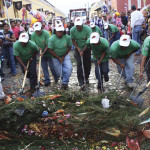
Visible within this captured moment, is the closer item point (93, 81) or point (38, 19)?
point (93, 81)

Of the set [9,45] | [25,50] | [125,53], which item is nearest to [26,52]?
[25,50]

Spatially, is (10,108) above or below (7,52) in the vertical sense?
below

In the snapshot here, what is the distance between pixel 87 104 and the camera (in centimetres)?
414

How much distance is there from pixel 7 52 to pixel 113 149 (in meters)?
6.67

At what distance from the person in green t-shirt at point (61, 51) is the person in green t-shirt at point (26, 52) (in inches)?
21.9

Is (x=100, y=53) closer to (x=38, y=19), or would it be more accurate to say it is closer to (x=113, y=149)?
(x=113, y=149)

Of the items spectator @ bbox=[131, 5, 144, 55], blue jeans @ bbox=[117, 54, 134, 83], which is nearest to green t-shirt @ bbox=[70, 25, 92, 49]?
blue jeans @ bbox=[117, 54, 134, 83]

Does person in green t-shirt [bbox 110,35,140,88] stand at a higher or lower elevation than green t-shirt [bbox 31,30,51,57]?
lower

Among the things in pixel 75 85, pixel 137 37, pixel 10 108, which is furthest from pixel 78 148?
pixel 137 37

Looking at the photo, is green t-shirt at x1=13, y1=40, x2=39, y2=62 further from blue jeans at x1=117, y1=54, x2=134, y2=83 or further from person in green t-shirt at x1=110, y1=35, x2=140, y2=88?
blue jeans at x1=117, y1=54, x2=134, y2=83

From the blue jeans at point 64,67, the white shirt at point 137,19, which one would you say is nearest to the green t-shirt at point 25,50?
the blue jeans at point 64,67

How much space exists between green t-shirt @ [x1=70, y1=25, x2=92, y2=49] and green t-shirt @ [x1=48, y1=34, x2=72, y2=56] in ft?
1.01

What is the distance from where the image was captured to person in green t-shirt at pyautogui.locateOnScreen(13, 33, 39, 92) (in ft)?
18.0

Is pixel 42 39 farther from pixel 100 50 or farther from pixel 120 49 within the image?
pixel 120 49
